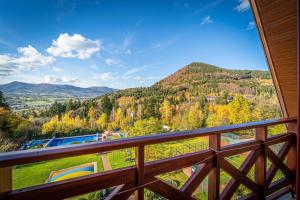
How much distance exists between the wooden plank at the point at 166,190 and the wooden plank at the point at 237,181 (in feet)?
1.61

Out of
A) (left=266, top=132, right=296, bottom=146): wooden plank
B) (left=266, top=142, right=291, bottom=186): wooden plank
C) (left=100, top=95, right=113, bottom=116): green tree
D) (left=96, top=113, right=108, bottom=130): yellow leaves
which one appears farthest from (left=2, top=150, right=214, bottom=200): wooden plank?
(left=100, top=95, right=113, bottom=116): green tree

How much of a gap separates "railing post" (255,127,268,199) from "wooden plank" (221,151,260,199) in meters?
0.09

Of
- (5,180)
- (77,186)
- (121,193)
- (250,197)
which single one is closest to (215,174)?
(250,197)

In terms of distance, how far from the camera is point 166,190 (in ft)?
4.07

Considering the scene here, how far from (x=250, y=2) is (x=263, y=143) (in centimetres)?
170

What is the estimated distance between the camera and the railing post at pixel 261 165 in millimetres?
1779

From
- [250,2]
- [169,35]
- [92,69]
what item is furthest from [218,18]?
[92,69]

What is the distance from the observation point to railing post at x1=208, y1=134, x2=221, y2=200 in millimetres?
1453

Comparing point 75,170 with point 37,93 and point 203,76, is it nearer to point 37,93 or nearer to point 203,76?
point 37,93

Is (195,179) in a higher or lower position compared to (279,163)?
higher

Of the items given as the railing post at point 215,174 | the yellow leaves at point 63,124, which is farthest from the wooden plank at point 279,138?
the yellow leaves at point 63,124

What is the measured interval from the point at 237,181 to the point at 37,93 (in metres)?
3.51

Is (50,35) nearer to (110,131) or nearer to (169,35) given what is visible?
(110,131)

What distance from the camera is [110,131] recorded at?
4.52 meters
